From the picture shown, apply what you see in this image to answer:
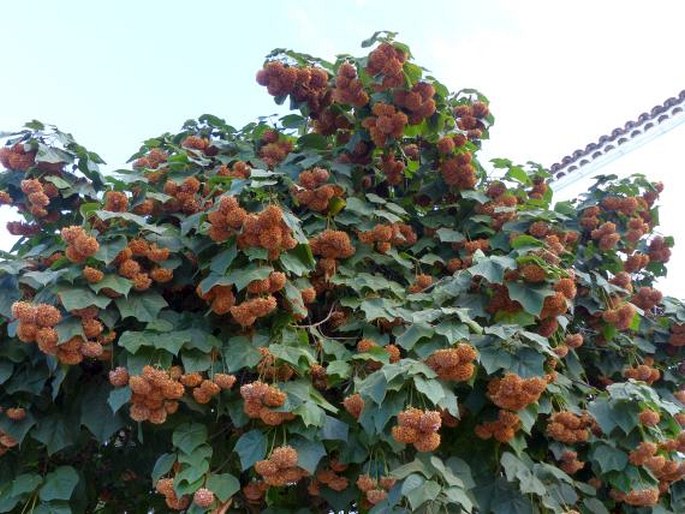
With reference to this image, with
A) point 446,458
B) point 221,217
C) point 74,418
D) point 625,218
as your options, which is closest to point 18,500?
point 74,418

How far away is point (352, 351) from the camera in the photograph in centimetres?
318

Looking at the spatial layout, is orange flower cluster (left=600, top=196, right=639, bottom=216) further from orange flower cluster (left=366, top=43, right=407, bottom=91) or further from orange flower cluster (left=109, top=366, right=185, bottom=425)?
orange flower cluster (left=109, top=366, right=185, bottom=425)

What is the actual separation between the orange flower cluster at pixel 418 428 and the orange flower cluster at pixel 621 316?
1.49 meters

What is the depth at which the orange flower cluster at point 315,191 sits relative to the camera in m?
3.42

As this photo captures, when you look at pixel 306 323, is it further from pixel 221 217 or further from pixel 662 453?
pixel 662 453

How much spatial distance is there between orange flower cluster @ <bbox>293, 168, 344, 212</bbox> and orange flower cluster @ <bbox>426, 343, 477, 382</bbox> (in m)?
1.14

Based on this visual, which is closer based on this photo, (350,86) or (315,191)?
(315,191)

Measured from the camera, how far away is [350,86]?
3.75 m

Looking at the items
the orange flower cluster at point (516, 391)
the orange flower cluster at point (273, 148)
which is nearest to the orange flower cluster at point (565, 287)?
the orange flower cluster at point (516, 391)

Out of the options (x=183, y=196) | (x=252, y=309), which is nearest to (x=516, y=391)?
(x=252, y=309)

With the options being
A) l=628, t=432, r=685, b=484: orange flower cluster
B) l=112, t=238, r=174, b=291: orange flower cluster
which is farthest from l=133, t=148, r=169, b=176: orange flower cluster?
l=628, t=432, r=685, b=484: orange flower cluster

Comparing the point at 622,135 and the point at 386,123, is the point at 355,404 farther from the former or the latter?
the point at 622,135

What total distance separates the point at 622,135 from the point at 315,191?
4.52 m

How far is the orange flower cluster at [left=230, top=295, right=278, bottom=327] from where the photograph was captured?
2.76 metres
